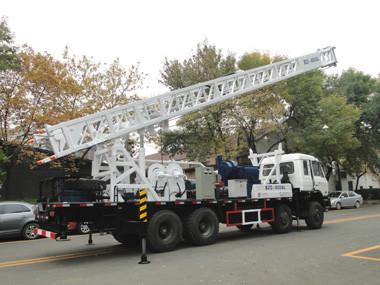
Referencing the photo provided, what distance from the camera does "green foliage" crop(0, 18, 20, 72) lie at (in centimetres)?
1866

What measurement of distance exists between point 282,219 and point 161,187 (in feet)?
15.8

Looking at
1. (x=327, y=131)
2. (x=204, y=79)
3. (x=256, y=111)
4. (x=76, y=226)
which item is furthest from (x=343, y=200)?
(x=76, y=226)

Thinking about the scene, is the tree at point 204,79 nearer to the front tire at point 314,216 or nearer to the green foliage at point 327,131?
the green foliage at point 327,131

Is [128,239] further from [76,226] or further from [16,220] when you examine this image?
[16,220]

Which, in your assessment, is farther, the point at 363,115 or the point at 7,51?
the point at 363,115

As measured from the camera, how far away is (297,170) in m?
15.0

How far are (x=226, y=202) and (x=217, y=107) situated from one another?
13113 millimetres

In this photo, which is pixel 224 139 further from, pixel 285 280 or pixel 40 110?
pixel 285 280

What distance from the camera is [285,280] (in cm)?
677

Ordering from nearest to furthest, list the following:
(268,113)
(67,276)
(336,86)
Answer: (67,276) < (268,113) < (336,86)

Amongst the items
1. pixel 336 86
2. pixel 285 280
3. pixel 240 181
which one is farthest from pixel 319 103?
pixel 285 280

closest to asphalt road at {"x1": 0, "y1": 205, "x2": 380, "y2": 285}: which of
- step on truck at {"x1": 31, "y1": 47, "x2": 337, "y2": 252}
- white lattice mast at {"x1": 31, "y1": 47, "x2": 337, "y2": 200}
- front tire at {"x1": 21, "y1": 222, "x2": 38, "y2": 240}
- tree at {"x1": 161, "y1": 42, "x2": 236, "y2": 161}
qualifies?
step on truck at {"x1": 31, "y1": 47, "x2": 337, "y2": 252}

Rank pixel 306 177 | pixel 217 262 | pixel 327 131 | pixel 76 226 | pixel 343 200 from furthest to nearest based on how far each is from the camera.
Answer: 1. pixel 343 200
2. pixel 327 131
3. pixel 306 177
4. pixel 76 226
5. pixel 217 262

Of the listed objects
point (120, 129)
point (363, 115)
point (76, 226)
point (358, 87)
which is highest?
point (358, 87)
